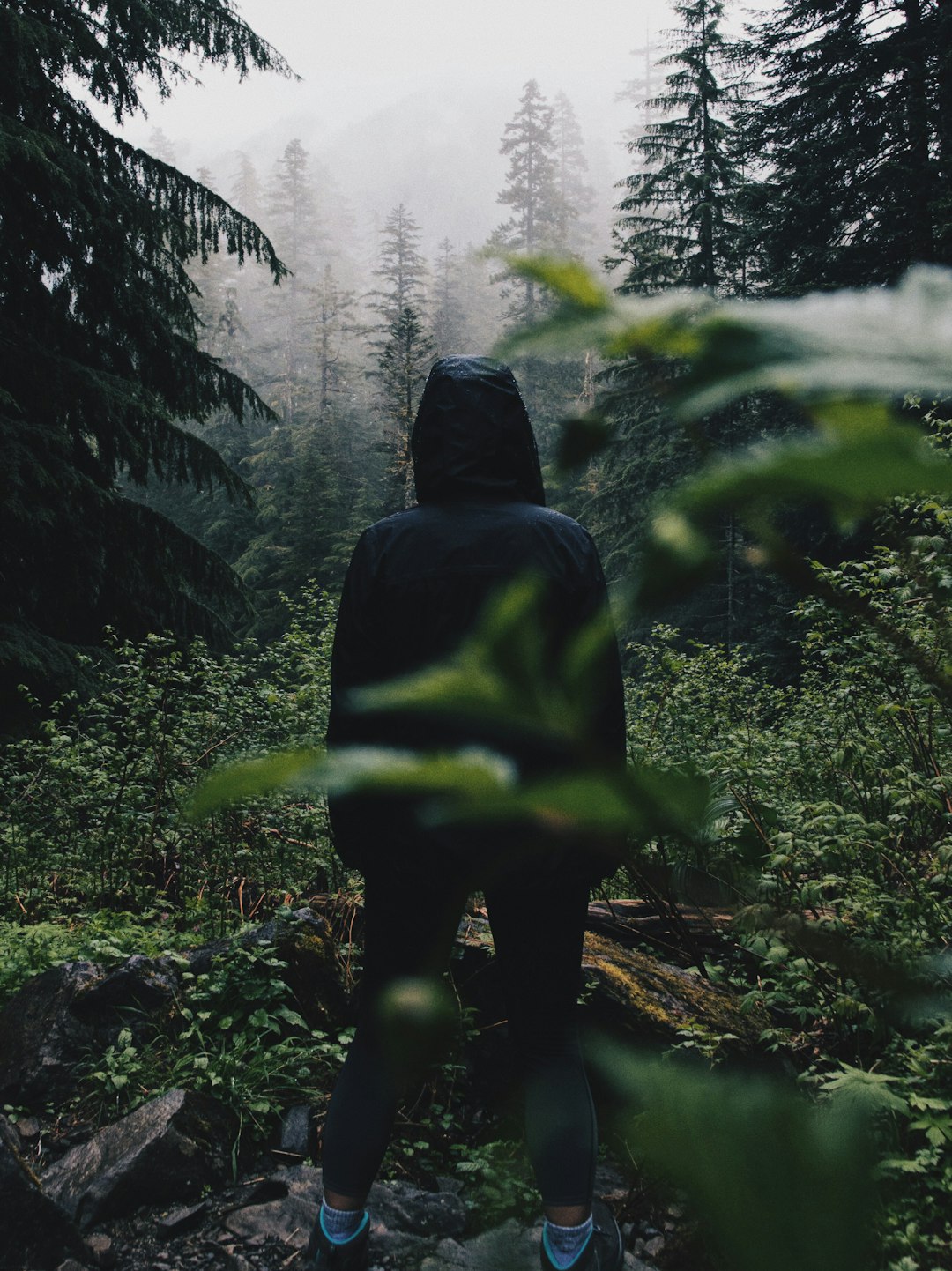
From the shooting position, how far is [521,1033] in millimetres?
1812

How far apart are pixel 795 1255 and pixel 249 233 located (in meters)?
9.87

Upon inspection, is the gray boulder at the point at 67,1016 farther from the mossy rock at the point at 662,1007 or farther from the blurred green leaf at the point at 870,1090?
the blurred green leaf at the point at 870,1090

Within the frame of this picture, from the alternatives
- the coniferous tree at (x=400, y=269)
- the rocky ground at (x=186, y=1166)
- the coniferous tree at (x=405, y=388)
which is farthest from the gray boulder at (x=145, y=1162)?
the coniferous tree at (x=400, y=269)

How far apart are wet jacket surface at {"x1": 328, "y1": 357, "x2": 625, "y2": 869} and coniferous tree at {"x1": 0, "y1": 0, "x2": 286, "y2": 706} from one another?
5206 mm

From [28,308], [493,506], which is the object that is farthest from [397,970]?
[28,308]

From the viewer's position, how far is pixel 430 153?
110438mm

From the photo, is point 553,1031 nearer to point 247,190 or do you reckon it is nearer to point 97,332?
point 97,332

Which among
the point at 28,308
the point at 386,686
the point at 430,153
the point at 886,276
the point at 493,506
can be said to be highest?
the point at 430,153

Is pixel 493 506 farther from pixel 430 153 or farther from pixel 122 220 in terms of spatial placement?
pixel 430 153

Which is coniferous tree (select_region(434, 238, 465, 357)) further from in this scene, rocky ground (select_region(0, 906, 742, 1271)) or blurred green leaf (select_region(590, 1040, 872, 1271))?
blurred green leaf (select_region(590, 1040, 872, 1271))

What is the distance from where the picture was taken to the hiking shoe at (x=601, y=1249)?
1762 millimetres

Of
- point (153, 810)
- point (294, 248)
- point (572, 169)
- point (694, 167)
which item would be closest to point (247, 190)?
point (294, 248)

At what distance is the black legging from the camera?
1718 millimetres

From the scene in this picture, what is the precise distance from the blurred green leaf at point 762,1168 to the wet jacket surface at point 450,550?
115cm
